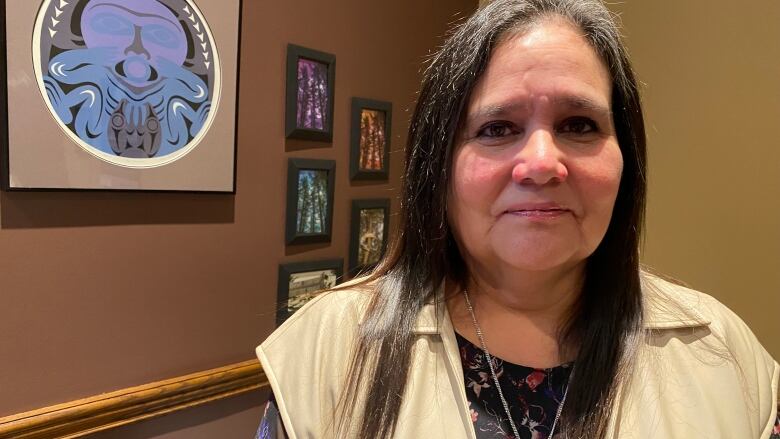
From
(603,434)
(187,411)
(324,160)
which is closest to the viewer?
(603,434)

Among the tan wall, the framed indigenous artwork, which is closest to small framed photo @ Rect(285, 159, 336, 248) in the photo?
the framed indigenous artwork

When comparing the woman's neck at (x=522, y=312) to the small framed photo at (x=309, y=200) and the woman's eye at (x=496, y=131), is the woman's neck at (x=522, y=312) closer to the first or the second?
the woman's eye at (x=496, y=131)

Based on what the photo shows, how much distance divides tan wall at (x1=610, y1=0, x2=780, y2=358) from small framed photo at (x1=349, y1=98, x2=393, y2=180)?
83 cm

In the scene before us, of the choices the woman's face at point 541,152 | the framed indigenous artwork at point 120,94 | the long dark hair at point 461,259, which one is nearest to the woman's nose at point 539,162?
the woman's face at point 541,152

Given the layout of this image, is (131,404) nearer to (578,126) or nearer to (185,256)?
(185,256)

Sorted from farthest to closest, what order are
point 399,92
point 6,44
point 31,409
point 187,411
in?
1. point 399,92
2. point 187,411
3. point 31,409
4. point 6,44

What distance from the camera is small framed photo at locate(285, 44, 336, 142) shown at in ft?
4.89

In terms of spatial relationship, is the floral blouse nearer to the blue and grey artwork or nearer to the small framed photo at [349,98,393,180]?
the blue and grey artwork

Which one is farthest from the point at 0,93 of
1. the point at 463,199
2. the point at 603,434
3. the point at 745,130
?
the point at 745,130

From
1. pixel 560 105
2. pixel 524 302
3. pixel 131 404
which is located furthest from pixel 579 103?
pixel 131 404

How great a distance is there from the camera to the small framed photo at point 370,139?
1.68m

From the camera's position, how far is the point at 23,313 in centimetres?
112

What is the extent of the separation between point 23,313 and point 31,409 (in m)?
0.21

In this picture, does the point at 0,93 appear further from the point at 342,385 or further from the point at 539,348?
the point at 539,348
